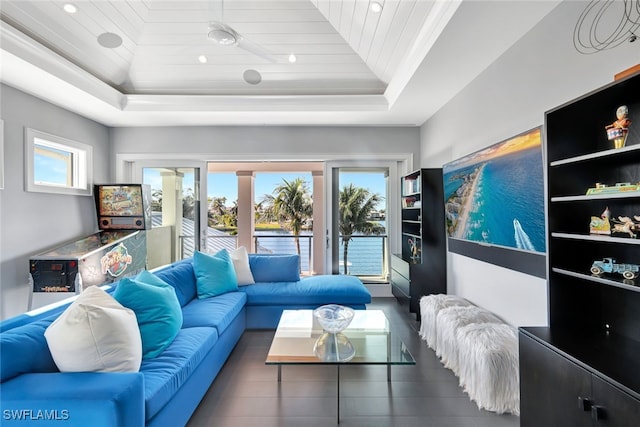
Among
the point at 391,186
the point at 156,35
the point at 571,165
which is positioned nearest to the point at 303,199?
the point at 391,186

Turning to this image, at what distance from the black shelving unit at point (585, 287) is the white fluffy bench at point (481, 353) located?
0.33m

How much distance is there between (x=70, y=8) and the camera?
8.67 feet

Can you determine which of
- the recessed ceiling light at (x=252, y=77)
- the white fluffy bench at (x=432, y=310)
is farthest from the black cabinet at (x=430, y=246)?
the recessed ceiling light at (x=252, y=77)

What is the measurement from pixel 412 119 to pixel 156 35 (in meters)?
3.30

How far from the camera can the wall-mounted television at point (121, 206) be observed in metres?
4.14

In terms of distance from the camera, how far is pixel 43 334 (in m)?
1.47

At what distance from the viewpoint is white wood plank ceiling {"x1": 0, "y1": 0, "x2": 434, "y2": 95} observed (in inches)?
105

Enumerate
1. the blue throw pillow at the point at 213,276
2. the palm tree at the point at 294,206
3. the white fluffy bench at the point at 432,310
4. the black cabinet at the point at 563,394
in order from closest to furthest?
the black cabinet at the point at 563,394 → the white fluffy bench at the point at 432,310 → the blue throw pillow at the point at 213,276 → the palm tree at the point at 294,206

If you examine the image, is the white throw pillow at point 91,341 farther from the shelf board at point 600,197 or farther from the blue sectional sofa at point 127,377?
the shelf board at point 600,197

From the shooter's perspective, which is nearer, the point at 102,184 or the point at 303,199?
the point at 102,184

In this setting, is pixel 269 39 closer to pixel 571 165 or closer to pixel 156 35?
pixel 156 35

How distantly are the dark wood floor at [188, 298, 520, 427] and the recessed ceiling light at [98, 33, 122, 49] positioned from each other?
3484 millimetres

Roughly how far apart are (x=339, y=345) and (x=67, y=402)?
1542 millimetres

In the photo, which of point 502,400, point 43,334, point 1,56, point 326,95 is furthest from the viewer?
point 326,95
